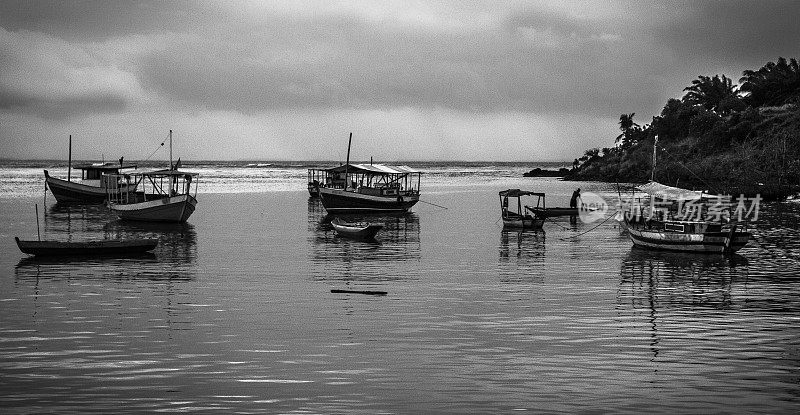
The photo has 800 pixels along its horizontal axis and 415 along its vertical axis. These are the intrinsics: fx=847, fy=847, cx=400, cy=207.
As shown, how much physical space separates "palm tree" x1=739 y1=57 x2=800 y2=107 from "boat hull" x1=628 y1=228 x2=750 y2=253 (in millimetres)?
100775

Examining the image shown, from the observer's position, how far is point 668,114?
158750mm

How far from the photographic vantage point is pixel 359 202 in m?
76.6

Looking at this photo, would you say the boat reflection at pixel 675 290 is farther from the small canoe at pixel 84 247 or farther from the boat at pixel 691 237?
the small canoe at pixel 84 247

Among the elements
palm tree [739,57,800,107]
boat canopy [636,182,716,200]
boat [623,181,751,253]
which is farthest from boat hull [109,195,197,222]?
palm tree [739,57,800,107]

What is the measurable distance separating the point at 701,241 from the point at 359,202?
3864 centimetres

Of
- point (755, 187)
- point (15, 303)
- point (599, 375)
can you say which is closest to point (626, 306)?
point (599, 375)

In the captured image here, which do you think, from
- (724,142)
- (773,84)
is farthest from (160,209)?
(773,84)

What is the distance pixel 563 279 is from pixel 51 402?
22712 mm

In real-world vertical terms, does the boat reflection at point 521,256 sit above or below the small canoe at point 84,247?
below

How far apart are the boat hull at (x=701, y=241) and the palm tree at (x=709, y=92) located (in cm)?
12275

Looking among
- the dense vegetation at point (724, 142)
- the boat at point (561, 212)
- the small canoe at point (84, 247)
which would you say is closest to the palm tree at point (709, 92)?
the dense vegetation at point (724, 142)

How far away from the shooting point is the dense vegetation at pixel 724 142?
105500mm

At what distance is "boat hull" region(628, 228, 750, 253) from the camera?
42656 millimetres

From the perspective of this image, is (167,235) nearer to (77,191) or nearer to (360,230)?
(360,230)
